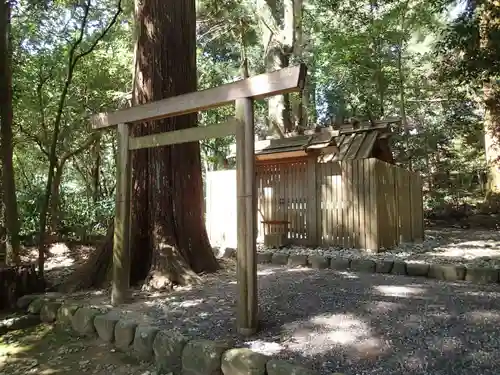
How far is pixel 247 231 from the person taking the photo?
3.45 metres

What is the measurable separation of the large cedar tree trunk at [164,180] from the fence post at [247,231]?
181 centimetres

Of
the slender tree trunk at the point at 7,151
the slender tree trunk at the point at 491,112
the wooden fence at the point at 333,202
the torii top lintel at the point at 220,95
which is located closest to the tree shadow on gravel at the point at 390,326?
the torii top lintel at the point at 220,95

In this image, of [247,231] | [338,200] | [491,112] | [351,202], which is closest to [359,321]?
[247,231]

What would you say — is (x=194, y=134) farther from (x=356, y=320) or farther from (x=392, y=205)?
(x=392, y=205)

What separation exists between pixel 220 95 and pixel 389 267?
3.91 m

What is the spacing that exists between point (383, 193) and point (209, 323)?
5.02 metres

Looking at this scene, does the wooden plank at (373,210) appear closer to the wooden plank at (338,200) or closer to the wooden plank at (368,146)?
the wooden plank at (368,146)

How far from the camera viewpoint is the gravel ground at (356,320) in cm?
286

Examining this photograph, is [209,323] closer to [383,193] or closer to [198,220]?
[198,220]

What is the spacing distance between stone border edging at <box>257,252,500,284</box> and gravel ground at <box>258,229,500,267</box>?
0.48 m

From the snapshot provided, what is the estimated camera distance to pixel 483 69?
Result: 6.41 meters

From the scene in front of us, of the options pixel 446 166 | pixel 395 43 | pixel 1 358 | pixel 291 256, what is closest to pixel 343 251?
pixel 291 256

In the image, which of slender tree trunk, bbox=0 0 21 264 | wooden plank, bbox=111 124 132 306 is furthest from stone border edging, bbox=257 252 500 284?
slender tree trunk, bbox=0 0 21 264

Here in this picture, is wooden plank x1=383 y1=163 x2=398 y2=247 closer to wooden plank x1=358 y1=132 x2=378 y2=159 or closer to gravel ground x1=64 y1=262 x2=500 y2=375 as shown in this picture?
wooden plank x1=358 y1=132 x2=378 y2=159
